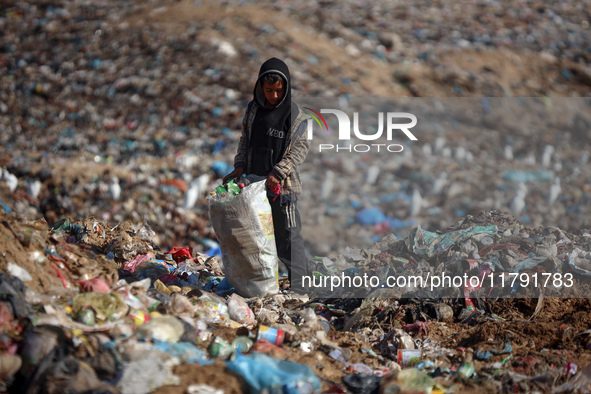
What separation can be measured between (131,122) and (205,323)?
6390mm

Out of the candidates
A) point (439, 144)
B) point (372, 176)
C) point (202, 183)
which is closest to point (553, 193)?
point (439, 144)

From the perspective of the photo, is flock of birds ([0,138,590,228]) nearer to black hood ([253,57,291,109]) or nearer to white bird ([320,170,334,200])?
white bird ([320,170,334,200])

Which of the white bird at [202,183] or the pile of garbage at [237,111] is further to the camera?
the white bird at [202,183]

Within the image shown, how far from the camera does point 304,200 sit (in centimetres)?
630

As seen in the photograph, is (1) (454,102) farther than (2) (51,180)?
Yes

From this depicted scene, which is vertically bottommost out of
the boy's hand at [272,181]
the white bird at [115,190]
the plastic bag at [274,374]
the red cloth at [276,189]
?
the white bird at [115,190]

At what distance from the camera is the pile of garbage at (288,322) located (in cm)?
200

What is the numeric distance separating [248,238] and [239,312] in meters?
0.42

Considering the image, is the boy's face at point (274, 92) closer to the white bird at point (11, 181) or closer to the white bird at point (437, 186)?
the white bird at point (437, 186)

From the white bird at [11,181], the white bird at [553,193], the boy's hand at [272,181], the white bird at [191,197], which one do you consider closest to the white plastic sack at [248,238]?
the boy's hand at [272,181]

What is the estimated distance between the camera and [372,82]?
10039 millimetres

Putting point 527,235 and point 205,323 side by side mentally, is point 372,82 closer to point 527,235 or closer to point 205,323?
point 527,235

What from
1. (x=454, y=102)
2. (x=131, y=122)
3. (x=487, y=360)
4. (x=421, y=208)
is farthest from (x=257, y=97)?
(x=454, y=102)

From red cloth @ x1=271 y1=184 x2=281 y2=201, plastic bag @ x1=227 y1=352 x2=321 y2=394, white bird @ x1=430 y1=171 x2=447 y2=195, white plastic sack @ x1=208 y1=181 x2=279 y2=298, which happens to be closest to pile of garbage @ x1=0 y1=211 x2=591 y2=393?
plastic bag @ x1=227 y1=352 x2=321 y2=394
